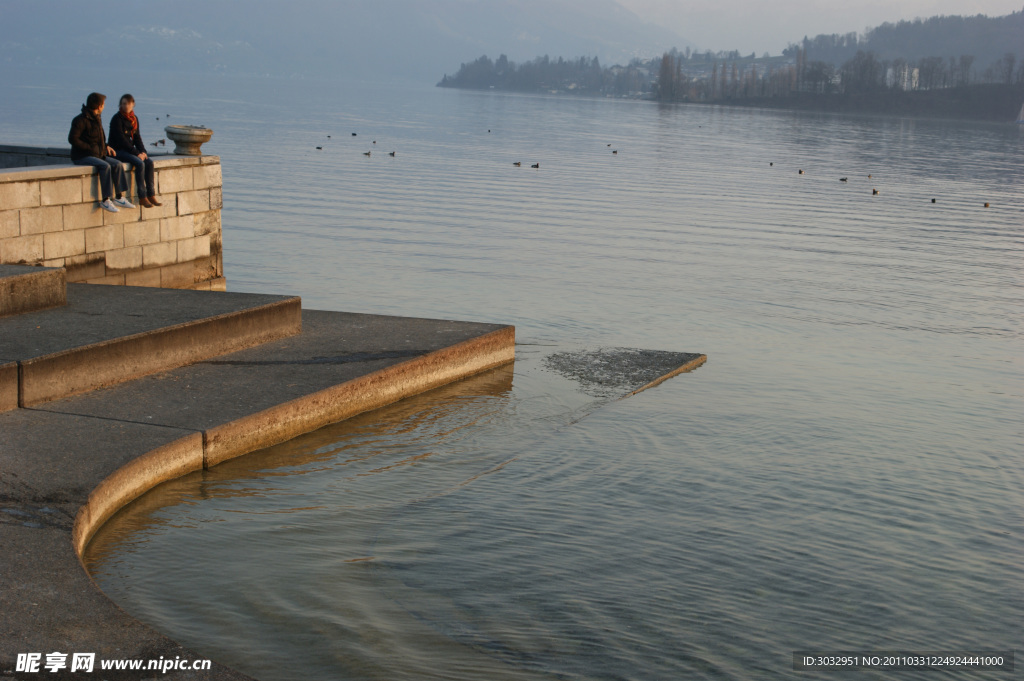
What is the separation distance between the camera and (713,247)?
25.3m

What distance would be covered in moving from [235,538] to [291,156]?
43.0 meters

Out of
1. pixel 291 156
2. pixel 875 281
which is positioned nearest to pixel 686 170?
pixel 291 156

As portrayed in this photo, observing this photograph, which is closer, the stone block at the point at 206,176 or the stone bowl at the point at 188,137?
the stone bowl at the point at 188,137

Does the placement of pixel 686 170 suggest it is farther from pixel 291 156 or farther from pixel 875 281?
pixel 875 281

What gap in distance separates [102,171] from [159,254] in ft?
5.36

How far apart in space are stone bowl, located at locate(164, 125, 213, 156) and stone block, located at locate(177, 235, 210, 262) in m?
1.18

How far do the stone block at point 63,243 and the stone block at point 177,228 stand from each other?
1520 millimetres

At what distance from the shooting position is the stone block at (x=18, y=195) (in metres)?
11.2

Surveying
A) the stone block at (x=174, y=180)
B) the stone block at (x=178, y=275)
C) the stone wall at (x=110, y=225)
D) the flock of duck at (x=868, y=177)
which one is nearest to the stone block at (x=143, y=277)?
the stone wall at (x=110, y=225)

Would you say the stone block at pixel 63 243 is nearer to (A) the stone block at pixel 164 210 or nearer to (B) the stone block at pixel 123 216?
(B) the stone block at pixel 123 216

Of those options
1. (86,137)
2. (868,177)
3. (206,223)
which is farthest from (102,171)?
(868,177)

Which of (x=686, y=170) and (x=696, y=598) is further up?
(x=686, y=170)

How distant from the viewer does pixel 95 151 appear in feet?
41.2

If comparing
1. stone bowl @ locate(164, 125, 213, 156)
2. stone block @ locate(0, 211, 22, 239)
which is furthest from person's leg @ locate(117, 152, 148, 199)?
stone block @ locate(0, 211, 22, 239)
